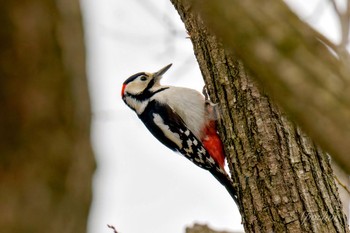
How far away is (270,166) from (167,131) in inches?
78.0

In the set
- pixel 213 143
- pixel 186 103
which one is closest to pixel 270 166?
pixel 213 143

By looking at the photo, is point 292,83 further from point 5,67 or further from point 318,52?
point 5,67

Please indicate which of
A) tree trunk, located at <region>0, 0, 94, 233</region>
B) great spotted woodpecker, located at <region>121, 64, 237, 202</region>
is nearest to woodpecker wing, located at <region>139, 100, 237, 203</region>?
great spotted woodpecker, located at <region>121, 64, 237, 202</region>

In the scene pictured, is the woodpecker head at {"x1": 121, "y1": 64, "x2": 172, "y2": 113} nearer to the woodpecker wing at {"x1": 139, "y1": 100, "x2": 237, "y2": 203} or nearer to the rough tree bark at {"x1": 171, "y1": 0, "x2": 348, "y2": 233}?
the woodpecker wing at {"x1": 139, "y1": 100, "x2": 237, "y2": 203}

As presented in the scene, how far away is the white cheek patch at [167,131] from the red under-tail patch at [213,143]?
0.43 meters

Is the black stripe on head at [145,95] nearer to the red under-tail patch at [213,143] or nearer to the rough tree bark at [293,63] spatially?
the red under-tail patch at [213,143]

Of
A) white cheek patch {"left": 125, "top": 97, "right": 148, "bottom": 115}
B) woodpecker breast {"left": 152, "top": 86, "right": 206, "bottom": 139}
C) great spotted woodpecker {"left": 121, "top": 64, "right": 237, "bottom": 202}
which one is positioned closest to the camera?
great spotted woodpecker {"left": 121, "top": 64, "right": 237, "bottom": 202}

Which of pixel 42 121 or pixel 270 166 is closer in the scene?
pixel 42 121

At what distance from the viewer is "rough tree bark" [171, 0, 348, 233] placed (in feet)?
12.3

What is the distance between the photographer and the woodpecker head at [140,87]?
5965 mm

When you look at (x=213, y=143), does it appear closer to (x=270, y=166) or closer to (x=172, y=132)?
(x=172, y=132)

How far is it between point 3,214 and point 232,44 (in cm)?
64

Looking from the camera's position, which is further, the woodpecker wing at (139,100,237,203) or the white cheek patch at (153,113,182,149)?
the white cheek patch at (153,113,182,149)

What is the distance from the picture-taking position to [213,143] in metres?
4.90
